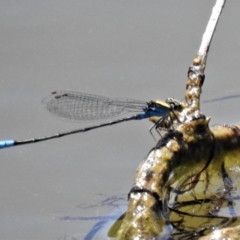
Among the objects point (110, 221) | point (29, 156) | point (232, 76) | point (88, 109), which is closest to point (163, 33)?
point (232, 76)

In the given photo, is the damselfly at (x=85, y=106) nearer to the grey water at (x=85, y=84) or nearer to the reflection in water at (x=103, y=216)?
the grey water at (x=85, y=84)

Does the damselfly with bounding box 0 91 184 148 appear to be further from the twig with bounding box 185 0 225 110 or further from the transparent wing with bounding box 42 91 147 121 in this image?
the twig with bounding box 185 0 225 110

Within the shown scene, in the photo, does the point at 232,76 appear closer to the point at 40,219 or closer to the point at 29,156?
the point at 29,156

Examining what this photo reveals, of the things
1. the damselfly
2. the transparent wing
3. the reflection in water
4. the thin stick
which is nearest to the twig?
the thin stick

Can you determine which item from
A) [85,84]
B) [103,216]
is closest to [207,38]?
[103,216]

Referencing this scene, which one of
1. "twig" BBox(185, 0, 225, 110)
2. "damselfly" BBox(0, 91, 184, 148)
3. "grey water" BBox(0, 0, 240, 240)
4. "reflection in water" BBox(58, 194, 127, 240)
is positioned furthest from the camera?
"damselfly" BBox(0, 91, 184, 148)

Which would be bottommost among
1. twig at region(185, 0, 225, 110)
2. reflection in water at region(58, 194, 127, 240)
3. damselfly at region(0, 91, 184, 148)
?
reflection in water at region(58, 194, 127, 240)

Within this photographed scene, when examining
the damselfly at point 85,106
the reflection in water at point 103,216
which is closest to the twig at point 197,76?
the reflection in water at point 103,216
